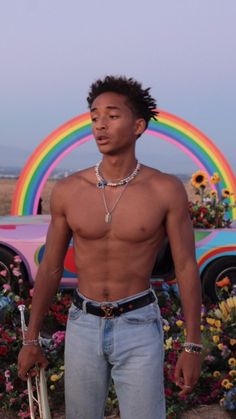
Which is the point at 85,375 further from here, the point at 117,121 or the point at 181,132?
the point at 181,132

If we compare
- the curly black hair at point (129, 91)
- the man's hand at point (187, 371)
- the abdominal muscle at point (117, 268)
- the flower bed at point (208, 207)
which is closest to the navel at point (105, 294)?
the abdominal muscle at point (117, 268)

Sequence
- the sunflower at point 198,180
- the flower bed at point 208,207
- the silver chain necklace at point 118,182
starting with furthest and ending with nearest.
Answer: the sunflower at point 198,180, the flower bed at point 208,207, the silver chain necklace at point 118,182

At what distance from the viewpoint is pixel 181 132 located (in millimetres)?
8711

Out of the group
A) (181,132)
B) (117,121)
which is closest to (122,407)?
(117,121)

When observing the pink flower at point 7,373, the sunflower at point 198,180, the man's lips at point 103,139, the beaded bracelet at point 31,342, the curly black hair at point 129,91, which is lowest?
the pink flower at point 7,373

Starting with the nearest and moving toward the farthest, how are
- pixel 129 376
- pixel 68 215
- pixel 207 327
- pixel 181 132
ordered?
pixel 129 376 → pixel 68 215 → pixel 207 327 → pixel 181 132

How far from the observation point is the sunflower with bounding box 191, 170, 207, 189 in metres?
7.12

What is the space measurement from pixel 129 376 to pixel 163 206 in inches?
25.7

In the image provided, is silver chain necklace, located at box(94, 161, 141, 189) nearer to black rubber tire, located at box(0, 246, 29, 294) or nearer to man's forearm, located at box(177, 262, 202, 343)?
man's forearm, located at box(177, 262, 202, 343)

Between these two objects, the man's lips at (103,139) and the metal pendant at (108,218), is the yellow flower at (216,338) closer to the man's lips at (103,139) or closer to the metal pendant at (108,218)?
the metal pendant at (108,218)

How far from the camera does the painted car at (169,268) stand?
6.45 meters

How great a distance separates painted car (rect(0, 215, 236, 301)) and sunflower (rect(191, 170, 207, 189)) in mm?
658

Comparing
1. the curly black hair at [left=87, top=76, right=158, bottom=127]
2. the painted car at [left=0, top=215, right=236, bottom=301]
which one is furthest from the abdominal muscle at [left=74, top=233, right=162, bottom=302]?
the painted car at [left=0, top=215, right=236, bottom=301]

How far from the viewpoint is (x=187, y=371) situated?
7.64 feet
